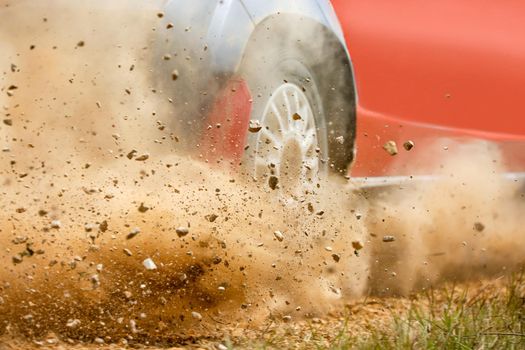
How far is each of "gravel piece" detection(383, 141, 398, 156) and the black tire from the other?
186mm

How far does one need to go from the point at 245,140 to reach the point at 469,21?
152cm

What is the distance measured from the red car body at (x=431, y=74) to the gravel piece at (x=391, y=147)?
0.02 m

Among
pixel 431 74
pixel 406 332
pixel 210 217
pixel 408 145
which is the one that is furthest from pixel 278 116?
pixel 406 332

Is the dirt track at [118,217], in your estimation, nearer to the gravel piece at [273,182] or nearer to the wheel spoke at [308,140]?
the gravel piece at [273,182]

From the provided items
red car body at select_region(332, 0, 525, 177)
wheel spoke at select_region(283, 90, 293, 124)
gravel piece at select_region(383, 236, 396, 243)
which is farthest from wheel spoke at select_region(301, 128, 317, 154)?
gravel piece at select_region(383, 236, 396, 243)

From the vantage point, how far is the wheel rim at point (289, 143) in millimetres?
4121

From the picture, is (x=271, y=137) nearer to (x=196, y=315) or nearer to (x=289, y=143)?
(x=289, y=143)

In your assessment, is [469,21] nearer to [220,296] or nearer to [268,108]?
[268,108]

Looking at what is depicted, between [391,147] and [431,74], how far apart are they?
400 mm

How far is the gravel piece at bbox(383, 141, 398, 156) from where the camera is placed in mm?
4648

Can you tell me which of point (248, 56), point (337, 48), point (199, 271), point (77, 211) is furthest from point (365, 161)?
point (77, 211)

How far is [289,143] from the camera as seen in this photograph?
14.0ft

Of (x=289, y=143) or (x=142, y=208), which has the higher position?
(x=289, y=143)

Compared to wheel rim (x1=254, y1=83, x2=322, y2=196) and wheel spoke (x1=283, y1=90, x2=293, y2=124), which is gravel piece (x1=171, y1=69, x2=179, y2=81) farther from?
wheel spoke (x1=283, y1=90, x2=293, y2=124)
